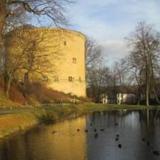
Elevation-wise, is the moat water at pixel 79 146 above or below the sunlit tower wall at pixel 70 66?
below

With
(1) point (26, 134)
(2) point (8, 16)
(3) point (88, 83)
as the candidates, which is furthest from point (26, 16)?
(3) point (88, 83)

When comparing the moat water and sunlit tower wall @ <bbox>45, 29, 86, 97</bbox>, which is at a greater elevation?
sunlit tower wall @ <bbox>45, 29, 86, 97</bbox>

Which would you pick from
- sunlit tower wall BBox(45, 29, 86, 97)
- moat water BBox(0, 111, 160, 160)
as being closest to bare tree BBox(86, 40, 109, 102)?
sunlit tower wall BBox(45, 29, 86, 97)

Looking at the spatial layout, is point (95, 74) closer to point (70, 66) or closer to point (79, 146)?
point (70, 66)

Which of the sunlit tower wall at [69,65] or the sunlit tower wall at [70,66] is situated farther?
the sunlit tower wall at [70,66]

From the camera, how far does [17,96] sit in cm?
5975

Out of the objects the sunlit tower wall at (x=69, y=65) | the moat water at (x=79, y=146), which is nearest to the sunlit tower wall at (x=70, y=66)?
the sunlit tower wall at (x=69, y=65)

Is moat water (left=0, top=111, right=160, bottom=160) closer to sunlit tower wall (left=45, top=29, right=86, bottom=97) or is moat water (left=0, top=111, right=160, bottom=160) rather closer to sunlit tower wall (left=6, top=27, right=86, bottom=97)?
sunlit tower wall (left=6, top=27, right=86, bottom=97)

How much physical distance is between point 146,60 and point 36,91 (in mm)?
23053

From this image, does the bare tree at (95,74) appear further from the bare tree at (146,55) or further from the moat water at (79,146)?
the moat water at (79,146)

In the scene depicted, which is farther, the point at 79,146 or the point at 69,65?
the point at 69,65

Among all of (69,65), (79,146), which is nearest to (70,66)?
(69,65)

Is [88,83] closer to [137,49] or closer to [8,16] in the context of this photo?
[137,49]

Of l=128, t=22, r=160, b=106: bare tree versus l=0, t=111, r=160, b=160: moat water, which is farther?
l=128, t=22, r=160, b=106: bare tree
